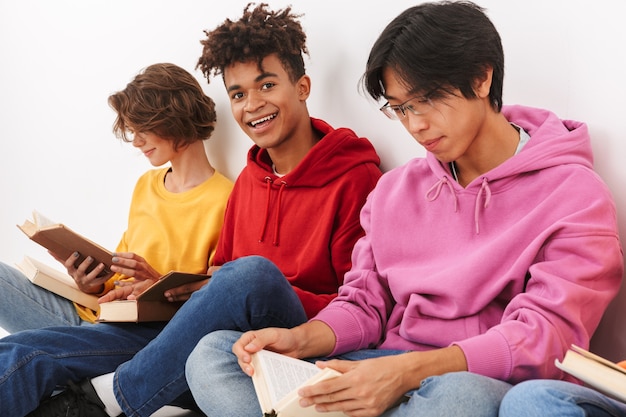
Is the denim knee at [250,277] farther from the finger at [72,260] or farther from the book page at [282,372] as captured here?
the finger at [72,260]

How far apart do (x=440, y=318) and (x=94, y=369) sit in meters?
0.86

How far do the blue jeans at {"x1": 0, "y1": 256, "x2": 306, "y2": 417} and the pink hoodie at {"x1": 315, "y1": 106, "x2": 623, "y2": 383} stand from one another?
11 centimetres

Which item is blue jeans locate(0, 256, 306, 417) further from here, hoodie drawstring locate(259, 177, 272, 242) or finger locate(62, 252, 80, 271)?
hoodie drawstring locate(259, 177, 272, 242)

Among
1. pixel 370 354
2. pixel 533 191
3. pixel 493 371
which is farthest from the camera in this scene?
pixel 370 354

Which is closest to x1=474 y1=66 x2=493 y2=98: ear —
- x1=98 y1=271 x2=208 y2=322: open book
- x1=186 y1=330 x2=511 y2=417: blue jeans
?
x1=186 y1=330 x2=511 y2=417: blue jeans

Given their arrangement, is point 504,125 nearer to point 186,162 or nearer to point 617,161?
point 617,161

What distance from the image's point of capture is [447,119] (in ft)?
4.44

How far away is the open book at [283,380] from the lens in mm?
1171

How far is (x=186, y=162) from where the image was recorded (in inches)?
91.1

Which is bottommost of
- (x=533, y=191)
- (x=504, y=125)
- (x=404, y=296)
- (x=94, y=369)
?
(x=94, y=369)

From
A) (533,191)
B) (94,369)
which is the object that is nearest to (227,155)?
(94,369)

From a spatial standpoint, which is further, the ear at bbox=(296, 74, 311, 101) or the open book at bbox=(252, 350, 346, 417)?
the ear at bbox=(296, 74, 311, 101)

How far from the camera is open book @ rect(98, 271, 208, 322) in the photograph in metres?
1.82

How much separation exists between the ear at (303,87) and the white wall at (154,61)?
0.10 m
